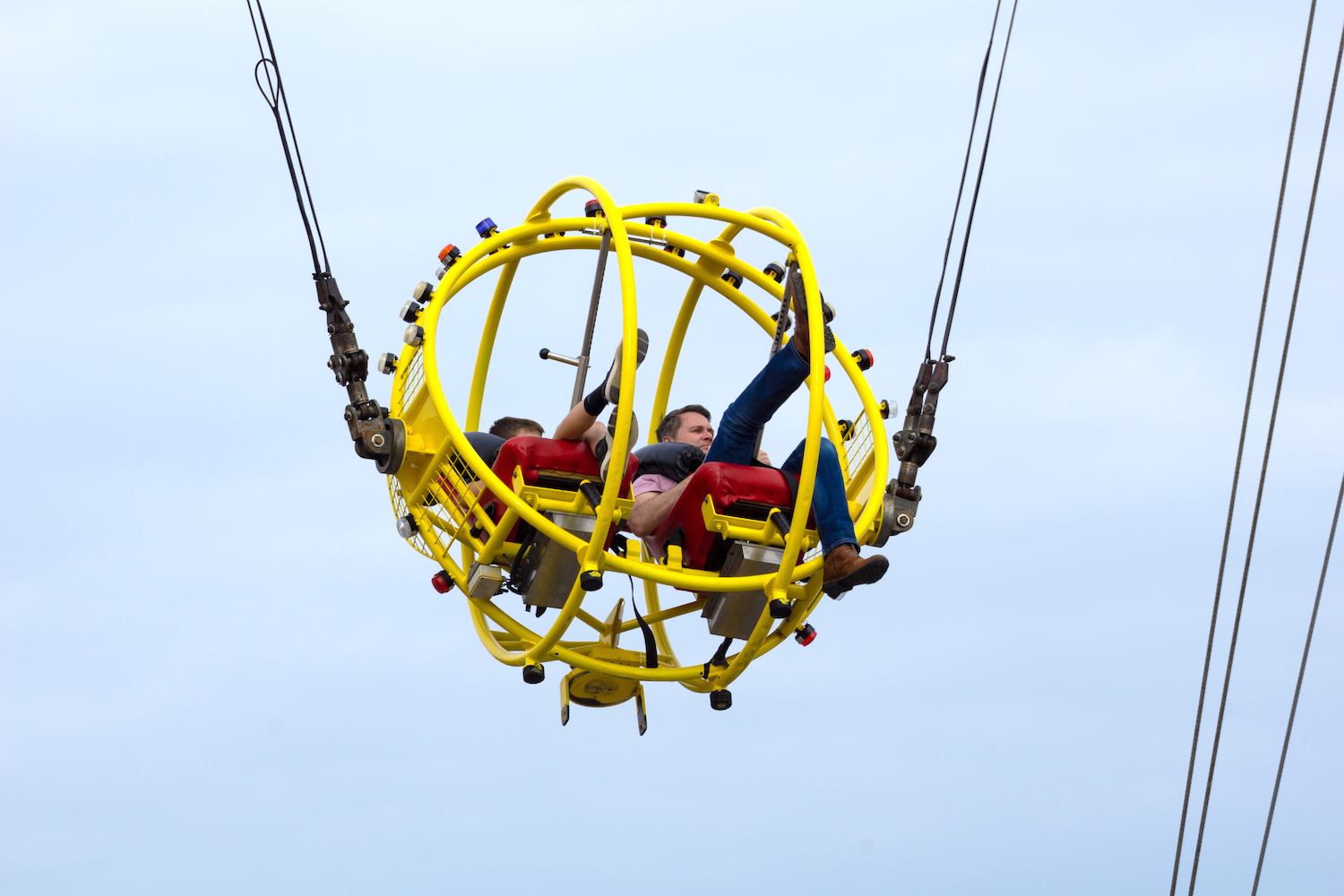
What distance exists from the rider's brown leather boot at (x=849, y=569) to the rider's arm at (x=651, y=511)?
0.91m

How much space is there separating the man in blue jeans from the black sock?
0.61 meters

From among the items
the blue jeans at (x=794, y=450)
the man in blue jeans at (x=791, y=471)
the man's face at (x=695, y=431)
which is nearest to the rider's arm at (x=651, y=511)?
the man in blue jeans at (x=791, y=471)

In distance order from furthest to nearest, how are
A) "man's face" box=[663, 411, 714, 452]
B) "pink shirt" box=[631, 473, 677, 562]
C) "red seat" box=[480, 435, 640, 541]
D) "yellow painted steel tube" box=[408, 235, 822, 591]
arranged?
"man's face" box=[663, 411, 714, 452]
"pink shirt" box=[631, 473, 677, 562]
"red seat" box=[480, 435, 640, 541]
"yellow painted steel tube" box=[408, 235, 822, 591]

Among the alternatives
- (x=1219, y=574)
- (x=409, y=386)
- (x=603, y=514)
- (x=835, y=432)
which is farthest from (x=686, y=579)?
(x=1219, y=574)

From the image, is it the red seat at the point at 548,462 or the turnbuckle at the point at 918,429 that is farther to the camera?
the turnbuckle at the point at 918,429

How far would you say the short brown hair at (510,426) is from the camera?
13.7 metres

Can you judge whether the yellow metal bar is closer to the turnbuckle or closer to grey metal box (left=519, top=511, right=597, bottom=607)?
grey metal box (left=519, top=511, right=597, bottom=607)

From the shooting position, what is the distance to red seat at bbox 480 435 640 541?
11.8 meters

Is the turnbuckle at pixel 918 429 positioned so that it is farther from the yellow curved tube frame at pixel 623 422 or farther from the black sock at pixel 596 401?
the black sock at pixel 596 401

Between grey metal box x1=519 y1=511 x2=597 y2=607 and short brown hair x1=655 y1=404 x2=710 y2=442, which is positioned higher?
short brown hair x1=655 y1=404 x2=710 y2=442

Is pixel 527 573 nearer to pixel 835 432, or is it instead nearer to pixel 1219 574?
pixel 835 432

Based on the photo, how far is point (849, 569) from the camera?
1176 centimetres

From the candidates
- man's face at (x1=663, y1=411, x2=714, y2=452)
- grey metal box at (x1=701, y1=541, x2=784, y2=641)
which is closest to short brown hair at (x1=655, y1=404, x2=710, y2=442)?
man's face at (x1=663, y1=411, x2=714, y2=452)

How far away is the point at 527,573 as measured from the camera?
40.9 ft
